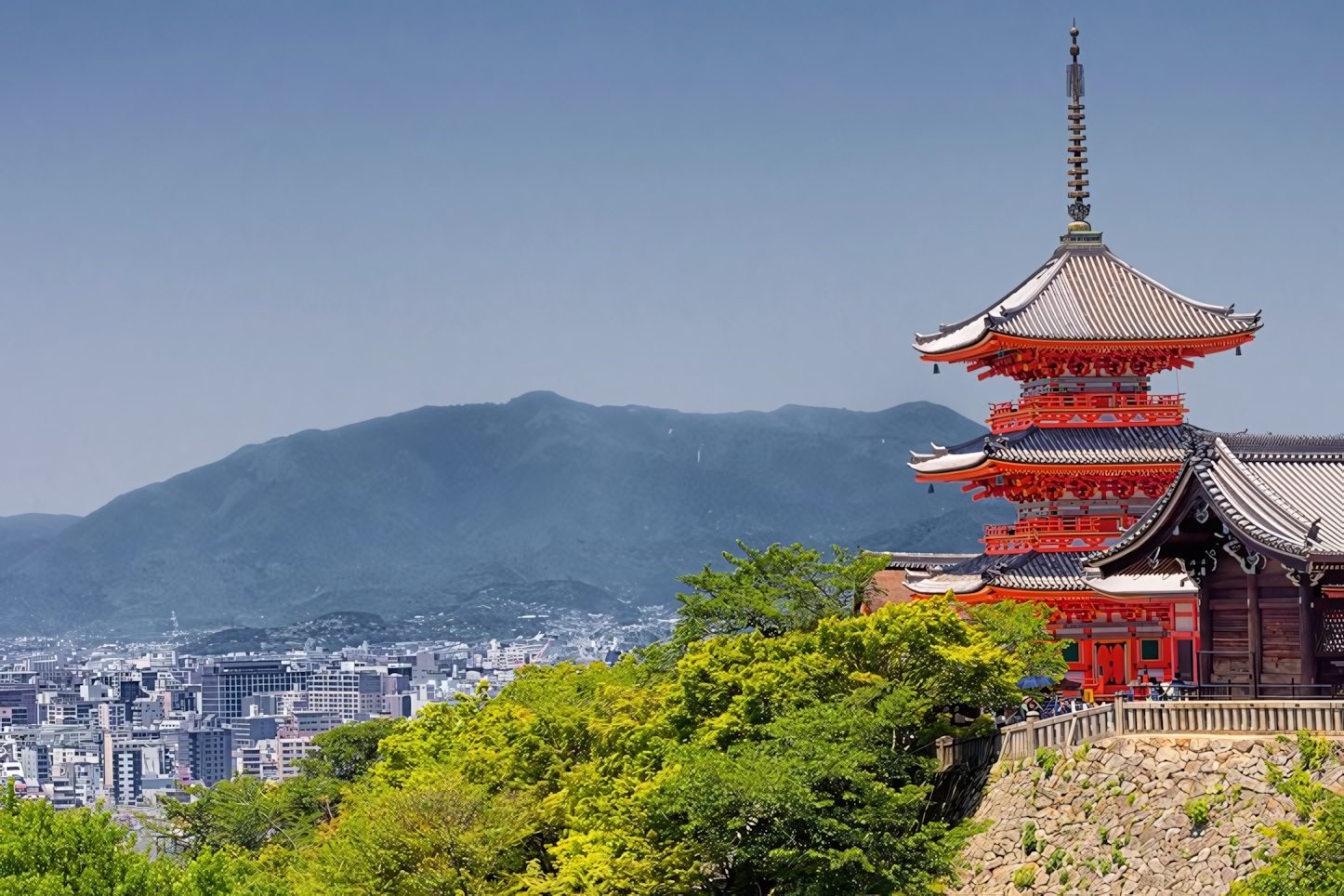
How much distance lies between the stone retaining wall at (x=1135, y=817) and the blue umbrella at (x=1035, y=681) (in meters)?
4.47

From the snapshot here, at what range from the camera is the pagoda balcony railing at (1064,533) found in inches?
1756

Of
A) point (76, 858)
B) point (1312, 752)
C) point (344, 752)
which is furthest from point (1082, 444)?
point (344, 752)

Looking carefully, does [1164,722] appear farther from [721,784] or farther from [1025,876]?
[721,784]

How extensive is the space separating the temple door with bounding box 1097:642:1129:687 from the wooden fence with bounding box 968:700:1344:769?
Answer: 9.38 meters

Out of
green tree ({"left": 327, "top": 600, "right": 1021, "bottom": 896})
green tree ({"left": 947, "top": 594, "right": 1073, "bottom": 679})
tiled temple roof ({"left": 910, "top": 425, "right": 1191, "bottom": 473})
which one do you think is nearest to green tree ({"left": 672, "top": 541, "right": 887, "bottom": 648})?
green tree ({"left": 327, "top": 600, "right": 1021, "bottom": 896})

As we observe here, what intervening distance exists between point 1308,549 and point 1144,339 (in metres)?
15.0

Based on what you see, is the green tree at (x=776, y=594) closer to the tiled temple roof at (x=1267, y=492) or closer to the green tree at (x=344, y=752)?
the tiled temple roof at (x=1267, y=492)

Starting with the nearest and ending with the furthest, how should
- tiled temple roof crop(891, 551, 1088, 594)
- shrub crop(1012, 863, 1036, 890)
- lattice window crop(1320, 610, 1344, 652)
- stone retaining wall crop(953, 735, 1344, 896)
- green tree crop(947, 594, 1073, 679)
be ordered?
stone retaining wall crop(953, 735, 1344, 896), shrub crop(1012, 863, 1036, 890), lattice window crop(1320, 610, 1344, 652), green tree crop(947, 594, 1073, 679), tiled temple roof crop(891, 551, 1088, 594)

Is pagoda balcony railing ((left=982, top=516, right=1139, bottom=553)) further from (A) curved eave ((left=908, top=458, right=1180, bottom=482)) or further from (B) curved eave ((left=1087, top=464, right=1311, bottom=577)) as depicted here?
(B) curved eave ((left=1087, top=464, right=1311, bottom=577))

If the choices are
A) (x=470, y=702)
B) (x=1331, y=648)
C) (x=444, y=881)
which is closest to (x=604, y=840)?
(x=444, y=881)

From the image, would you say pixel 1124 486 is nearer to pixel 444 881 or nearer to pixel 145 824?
pixel 444 881

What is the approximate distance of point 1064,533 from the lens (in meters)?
44.9

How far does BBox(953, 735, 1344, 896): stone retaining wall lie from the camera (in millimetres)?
27969

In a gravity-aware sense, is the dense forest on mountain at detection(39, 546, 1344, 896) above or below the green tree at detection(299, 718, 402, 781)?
above
